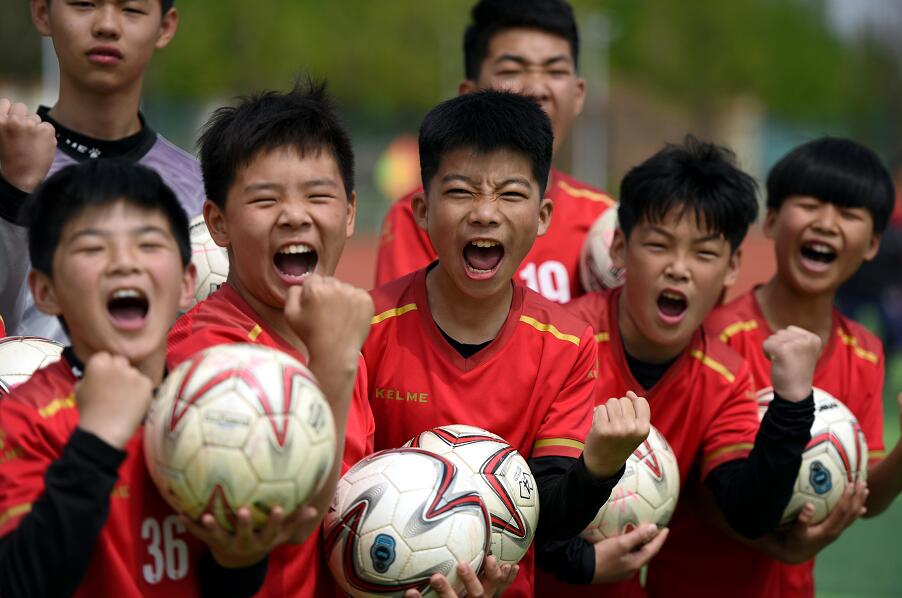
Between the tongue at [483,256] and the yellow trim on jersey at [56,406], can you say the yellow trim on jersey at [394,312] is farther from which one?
the yellow trim on jersey at [56,406]

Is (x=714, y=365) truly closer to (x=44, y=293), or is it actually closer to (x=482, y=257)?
(x=482, y=257)

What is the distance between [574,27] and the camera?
6.23m

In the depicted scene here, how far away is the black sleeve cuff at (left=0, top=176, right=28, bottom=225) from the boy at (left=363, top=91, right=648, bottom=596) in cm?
140

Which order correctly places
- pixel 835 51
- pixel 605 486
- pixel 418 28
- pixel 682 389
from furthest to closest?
pixel 835 51
pixel 418 28
pixel 682 389
pixel 605 486

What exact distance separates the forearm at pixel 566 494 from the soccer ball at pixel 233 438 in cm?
107

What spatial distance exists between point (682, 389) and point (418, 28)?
3936 centimetres

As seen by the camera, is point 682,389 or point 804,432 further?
point 682,389

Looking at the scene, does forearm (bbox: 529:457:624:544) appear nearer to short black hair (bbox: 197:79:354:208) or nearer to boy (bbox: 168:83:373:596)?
boy (bbox: 168:83:373:596)

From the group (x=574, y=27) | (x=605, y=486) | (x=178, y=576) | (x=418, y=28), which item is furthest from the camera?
(x=418, y=28)

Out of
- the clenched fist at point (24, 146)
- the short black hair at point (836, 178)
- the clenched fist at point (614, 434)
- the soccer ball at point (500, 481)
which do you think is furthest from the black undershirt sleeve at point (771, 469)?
the clenched fist at point (24, 146)

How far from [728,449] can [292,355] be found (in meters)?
1.90

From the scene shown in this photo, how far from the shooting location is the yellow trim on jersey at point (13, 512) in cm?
310

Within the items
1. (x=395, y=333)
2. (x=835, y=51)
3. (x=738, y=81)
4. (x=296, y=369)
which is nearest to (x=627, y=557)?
(x=395, y=333)

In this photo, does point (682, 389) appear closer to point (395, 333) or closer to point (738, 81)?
point (395, 333)
